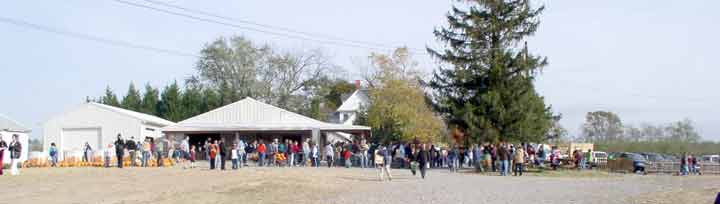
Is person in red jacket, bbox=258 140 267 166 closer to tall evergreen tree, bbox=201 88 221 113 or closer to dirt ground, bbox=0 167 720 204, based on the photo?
dirt ground, bbox=0 167 720 204

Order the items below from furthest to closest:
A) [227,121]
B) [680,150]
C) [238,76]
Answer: [238,76]
[680,150]
[227,121]

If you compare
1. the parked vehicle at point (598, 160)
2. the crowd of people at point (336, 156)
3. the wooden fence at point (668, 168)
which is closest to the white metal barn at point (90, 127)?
the crowd of people at point (336, 156)

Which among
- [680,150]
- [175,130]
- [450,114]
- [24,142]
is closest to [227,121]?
[175,130]

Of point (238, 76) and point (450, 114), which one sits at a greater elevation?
point (238, 76)

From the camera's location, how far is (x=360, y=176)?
2847 centimetres

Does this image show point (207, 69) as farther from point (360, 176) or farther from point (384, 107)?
point (360, 176)

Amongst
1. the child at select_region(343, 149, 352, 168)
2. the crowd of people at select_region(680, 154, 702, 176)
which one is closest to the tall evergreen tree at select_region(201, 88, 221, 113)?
the child at select_region(343, 149, 352, 168)

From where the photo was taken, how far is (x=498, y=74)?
119 ft

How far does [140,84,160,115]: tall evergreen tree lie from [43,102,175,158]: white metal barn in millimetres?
22493

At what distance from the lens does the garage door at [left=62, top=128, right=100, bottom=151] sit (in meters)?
45.7

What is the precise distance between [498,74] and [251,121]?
1620 centimetres

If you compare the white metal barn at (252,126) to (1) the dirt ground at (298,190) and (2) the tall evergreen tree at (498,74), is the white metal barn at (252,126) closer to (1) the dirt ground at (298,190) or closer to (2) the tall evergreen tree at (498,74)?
(2) the tall evergreen tree at (498,74)

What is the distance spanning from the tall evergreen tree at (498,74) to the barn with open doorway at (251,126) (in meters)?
8.91

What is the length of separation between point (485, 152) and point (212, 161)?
11705 millimetres
